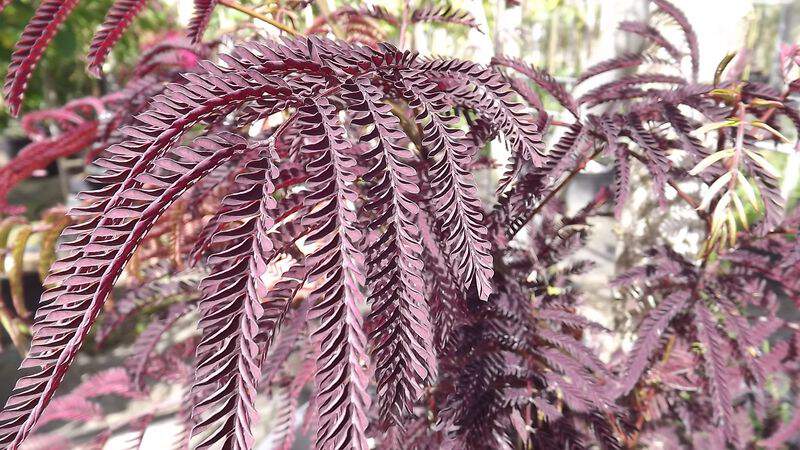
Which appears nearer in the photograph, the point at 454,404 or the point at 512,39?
the point at 454,404

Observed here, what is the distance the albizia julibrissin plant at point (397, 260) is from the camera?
330 millimetres

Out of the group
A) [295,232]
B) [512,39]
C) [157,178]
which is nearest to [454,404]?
[295,232]

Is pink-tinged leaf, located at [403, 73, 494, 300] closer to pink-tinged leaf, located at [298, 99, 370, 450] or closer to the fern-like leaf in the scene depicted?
pink-tinged leaf, located at [298, 99, 370, 450]

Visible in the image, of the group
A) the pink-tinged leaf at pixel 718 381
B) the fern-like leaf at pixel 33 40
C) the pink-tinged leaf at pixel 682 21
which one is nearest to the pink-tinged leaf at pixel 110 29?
the fern-like leaf at pixel 33 40

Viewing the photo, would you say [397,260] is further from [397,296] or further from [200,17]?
[200,17]

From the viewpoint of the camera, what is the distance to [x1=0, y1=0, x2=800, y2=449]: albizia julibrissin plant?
0.33 meters

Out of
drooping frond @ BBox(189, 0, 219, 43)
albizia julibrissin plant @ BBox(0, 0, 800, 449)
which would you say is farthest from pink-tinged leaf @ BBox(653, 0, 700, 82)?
drooping frond @ BBox(189, 0, 219, 43)

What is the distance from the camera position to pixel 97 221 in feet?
1.17

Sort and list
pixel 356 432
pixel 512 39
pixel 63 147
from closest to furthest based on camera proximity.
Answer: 1. pixel 356 432
2. pixel 63 147
3. pixel 512 39

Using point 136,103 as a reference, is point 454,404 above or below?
below

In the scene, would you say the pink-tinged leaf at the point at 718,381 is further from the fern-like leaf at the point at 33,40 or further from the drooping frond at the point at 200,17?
the fern-like leaf at the point at 33,40

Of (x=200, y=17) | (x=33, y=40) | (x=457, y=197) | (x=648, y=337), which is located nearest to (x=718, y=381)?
(x=648, y=337)

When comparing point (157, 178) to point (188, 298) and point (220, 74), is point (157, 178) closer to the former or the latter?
point (220, 74)

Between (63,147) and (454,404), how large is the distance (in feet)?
3.12
